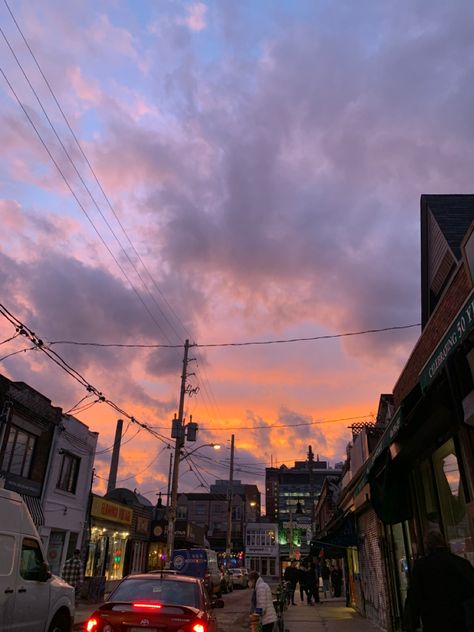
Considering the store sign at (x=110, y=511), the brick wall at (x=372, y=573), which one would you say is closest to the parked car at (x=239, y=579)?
the store sign at (x=110, y=511)

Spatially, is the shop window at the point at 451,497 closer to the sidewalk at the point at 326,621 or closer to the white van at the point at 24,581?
the white van at the point at 24,581

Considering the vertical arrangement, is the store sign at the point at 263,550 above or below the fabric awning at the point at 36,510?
above

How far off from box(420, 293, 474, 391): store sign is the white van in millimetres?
6311

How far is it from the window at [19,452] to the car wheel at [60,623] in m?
9.90

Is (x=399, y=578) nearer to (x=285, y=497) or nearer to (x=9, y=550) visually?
(x=9, y=550)

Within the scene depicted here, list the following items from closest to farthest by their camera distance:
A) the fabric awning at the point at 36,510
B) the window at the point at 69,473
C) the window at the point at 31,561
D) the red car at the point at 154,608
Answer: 1. the red car at the point at 154,608
2. the window at the point at 31,561
3. the fabric awning at the point at 36,510
4. the window at the point at 69,473

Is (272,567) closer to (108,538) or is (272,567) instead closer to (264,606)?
(108,538)

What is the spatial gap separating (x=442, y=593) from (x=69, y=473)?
66.6ft

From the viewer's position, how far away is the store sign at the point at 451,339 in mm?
5207

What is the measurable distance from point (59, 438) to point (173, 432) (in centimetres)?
640

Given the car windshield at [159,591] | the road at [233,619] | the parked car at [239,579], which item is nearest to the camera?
the car windshield at [159,591]

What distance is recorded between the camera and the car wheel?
317 inches

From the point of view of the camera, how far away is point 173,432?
2550 centimetres

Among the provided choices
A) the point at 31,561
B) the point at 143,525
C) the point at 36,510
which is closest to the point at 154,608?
the point at 31,561
